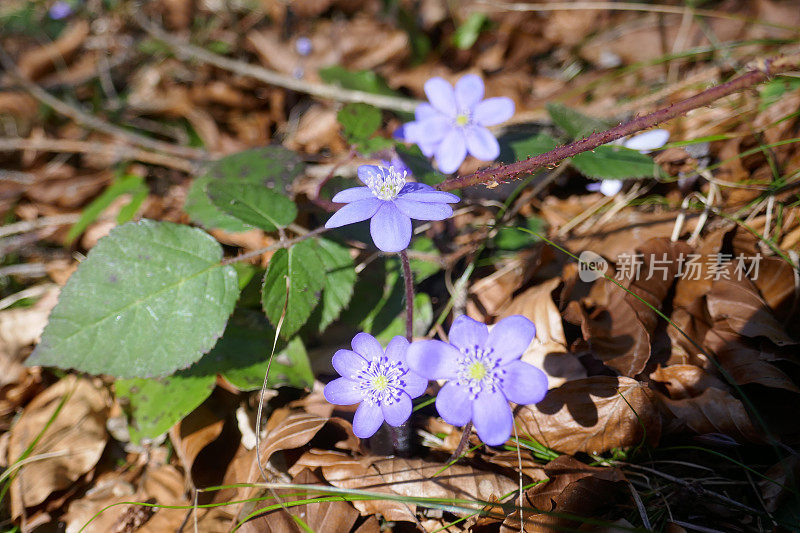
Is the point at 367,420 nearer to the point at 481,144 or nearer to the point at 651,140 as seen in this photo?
the point at 481,144

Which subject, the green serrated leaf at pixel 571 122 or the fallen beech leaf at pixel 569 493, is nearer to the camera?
the fallen beech leaf at pixel 569 493

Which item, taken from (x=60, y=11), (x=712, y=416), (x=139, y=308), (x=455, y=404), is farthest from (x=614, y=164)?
(x=60, y=11)

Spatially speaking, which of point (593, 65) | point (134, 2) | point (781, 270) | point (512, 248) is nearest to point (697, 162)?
point (781, 270)

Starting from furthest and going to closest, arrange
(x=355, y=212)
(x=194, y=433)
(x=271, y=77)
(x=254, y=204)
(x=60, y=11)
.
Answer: (x=60, y=11) < (x=271, y=77) < (x=194, y=433) < (x=254, y=204) < (x=355, y=212)

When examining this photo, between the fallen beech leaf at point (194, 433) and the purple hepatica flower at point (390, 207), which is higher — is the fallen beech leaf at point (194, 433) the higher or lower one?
the lower one

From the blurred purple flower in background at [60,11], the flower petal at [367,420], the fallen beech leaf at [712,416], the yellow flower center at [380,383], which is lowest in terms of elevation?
the fallen beech leaf at [712,416]

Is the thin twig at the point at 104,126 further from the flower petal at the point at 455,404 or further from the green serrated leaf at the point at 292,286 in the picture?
the flower petal at the point at 455,404

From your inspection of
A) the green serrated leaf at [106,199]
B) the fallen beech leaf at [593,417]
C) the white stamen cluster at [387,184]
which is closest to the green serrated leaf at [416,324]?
the fallen beech leaf at [593,417]
